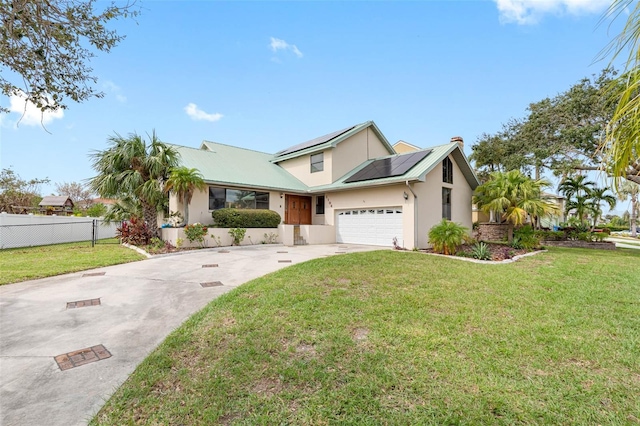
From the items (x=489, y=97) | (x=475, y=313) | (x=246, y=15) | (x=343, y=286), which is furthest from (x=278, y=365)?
(x=489, y=97)

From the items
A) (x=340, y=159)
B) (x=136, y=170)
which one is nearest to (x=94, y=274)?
(x=136, y=170)

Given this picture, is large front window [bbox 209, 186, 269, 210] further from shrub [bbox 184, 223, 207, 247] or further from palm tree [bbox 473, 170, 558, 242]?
palm tree [bbox 473, 170, 558, 242]

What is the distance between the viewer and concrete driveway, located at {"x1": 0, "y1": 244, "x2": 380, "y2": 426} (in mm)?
2535

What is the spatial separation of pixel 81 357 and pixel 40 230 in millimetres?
15435

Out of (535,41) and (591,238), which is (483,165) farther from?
(535,41)

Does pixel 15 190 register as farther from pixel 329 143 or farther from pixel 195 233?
pixel 329 143

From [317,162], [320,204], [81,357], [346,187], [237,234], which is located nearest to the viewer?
[81,357]

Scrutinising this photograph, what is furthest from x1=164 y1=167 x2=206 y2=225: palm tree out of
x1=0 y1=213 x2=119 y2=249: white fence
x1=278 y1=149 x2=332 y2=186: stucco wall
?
x1=278 y1=149 x2=332 y2=186: stucco wall

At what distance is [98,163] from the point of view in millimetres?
12266

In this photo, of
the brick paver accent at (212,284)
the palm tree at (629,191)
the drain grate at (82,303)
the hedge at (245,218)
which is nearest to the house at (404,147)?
the palm tree at (629,191)

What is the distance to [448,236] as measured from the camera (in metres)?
10.6

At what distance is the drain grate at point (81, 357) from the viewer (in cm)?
308

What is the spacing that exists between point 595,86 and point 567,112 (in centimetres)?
154

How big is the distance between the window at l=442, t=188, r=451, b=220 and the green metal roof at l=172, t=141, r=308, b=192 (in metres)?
7.59
